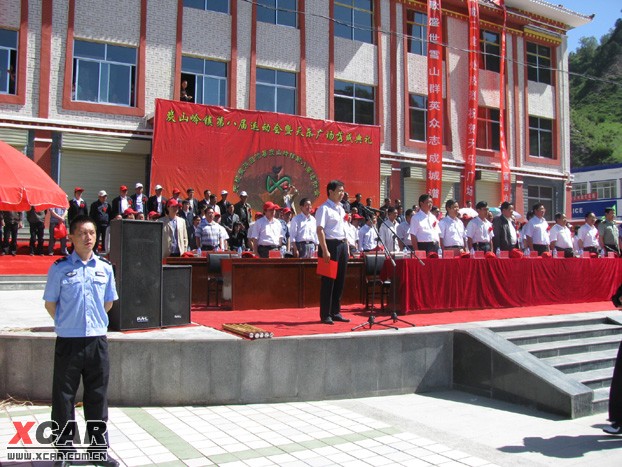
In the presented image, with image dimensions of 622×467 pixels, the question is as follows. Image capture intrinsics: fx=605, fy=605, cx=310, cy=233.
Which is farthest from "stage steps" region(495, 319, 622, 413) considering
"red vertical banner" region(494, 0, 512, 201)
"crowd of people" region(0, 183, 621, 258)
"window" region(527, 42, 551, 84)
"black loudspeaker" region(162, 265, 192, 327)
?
"window" region(527, 42, 551, 84)

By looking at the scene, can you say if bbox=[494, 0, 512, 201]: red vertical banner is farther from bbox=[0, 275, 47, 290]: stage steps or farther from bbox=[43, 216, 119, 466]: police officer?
bbox=[43, 216, 119, 466]: police officer

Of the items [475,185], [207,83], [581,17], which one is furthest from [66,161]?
[581,17]

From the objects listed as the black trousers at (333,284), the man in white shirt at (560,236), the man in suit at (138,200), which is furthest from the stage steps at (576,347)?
the man in suit at (138,200)

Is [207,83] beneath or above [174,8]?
beneath

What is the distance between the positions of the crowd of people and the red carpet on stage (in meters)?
1.00

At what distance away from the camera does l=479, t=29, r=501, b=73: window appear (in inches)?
939

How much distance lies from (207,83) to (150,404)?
1366cm

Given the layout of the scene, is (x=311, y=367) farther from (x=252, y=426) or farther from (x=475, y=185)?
(x=475, y=185)

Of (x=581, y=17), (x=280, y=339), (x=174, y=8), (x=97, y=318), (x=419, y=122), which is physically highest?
(x=581, y=17)

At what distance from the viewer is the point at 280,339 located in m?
6.43

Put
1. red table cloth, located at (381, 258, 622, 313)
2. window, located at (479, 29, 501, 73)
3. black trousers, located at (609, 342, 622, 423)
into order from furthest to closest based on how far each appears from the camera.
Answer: window, located at (479, 29, 501, 73) < red table cloth, located at (381, 258, 622, 313) < black trousers, located at (609, 342, 622, 423)

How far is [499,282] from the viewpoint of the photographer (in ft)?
31.6

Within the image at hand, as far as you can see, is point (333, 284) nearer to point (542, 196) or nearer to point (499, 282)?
point (499, 282)

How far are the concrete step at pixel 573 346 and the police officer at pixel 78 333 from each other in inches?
203
